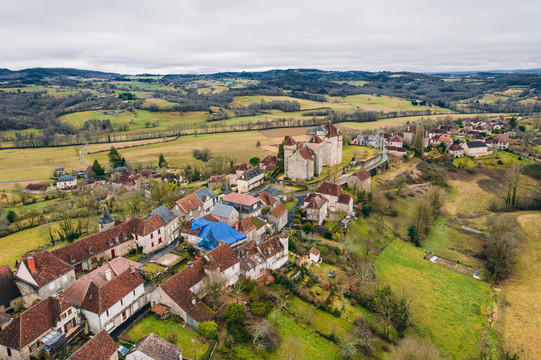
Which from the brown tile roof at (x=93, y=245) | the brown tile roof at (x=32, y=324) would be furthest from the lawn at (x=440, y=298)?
the brown tile roof at (x=32, y=324)

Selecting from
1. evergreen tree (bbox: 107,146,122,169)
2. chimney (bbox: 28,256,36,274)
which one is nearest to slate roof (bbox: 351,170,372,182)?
chimney (bbox: 28,256,36,274)

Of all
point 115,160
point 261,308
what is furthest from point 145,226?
point 115,160

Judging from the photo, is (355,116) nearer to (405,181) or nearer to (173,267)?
(405,181)

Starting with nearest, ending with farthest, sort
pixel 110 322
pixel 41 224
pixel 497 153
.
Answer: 1. pixel 110 322
2. pixel 41 224
3. pixel 497 153

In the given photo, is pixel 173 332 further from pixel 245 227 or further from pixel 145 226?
pixel 245 227

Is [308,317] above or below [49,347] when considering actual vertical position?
below

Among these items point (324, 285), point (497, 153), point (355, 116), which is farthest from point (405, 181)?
point (355, 116)
